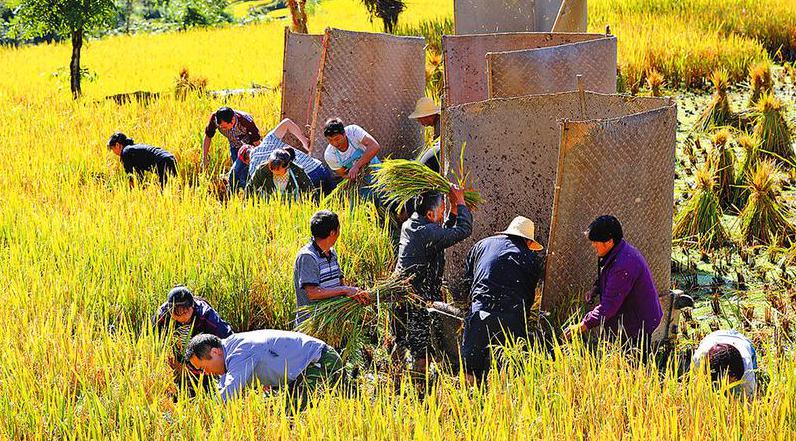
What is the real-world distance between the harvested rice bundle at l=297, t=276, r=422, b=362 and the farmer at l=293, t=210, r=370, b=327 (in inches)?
1.7

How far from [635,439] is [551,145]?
2.56 meters

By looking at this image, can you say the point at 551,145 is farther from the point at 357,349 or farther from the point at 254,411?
the point at 254,411

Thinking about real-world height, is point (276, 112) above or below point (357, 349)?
above

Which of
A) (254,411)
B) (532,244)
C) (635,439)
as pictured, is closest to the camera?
(635,439)

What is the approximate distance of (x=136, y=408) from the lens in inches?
153

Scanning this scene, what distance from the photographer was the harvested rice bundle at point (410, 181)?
543cm

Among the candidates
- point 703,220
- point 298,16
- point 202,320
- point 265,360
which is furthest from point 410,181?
point 298,16

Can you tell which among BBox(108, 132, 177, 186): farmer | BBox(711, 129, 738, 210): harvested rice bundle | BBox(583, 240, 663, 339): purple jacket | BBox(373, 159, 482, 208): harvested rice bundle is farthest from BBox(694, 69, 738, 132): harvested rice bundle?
BBox(583, 240, 663, 339): purple jacket

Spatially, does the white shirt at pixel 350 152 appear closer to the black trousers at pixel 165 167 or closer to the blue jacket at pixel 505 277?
the black trousers at pixel 165 167

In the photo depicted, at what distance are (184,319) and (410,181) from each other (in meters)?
1.42

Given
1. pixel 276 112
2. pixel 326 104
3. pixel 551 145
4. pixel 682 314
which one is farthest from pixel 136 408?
pixel 276 112

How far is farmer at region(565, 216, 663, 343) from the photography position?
470cm

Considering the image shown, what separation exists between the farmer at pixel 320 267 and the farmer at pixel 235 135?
2603 millimetres

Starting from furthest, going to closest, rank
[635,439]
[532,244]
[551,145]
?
[551,145]
[532,244]
[635,439]
